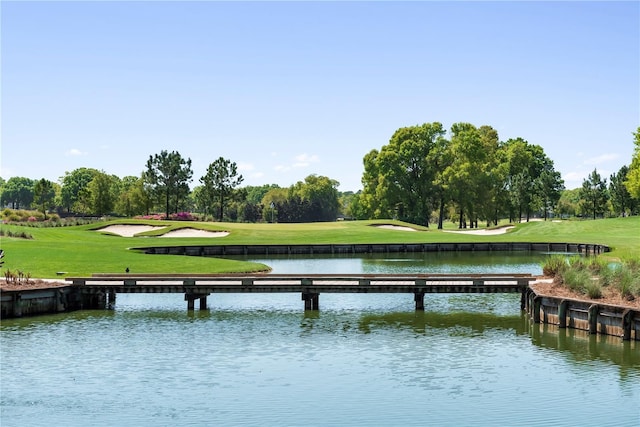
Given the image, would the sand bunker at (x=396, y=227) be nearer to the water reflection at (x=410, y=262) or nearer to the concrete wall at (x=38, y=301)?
the water reflection at (x=410, y=262)

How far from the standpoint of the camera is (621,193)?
13562cm

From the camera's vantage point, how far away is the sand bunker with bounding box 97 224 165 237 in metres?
98.9

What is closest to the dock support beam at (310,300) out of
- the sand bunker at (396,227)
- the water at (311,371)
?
the water at (311,371)

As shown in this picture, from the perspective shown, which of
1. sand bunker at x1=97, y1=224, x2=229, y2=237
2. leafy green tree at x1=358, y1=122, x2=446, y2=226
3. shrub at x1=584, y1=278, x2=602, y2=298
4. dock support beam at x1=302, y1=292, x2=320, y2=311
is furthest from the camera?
leafy green tree at x1=358, y1=122, x2=446, y2=226

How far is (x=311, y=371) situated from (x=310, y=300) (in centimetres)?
1381

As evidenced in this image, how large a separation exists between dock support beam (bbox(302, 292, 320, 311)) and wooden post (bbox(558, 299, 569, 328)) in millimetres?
11804

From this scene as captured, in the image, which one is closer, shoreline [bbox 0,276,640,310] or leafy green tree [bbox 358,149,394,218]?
shoreline [bbox 0,276,640,310]

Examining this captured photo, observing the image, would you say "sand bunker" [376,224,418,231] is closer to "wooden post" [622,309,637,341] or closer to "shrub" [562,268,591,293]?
"shrub" [562,268,591,293]

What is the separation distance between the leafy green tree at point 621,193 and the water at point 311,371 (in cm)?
10366

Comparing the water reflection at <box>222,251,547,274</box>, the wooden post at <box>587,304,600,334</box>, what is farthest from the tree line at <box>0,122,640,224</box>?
the wooden post at <box>587,304,600,334</box>

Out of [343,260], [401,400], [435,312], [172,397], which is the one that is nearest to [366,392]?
[401,400]

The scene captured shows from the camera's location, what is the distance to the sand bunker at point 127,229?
98.9m

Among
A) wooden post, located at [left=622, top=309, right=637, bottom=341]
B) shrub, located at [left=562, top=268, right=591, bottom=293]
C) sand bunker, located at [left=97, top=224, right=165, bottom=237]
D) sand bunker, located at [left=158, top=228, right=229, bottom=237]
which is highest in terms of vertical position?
sand bunker, located at [left=97, top=224, right=165, bottom=237]

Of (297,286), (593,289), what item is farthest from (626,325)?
(297,286)
